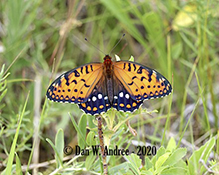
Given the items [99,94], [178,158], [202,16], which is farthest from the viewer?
[202,16]

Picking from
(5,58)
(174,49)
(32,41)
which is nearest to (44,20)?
(32,41)

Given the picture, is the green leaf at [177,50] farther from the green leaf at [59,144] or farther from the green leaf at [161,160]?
the green leaf at [161,160]

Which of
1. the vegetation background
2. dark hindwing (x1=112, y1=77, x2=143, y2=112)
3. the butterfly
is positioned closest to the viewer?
dark hindwing (x1=112, y1=77, x2=143, y2=112)

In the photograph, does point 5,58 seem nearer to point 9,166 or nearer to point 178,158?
point 9,166

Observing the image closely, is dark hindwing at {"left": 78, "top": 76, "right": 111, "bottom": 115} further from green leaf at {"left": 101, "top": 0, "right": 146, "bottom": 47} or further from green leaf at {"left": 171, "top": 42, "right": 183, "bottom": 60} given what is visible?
green leaf at {"left": 171, "top": 42, "right": 183, "bottom": 60}

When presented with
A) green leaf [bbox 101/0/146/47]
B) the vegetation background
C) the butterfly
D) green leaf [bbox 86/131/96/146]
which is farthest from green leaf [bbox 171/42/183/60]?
green leaf [bbox 86/131/96/146]

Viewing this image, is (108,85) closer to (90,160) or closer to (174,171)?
(90,160)

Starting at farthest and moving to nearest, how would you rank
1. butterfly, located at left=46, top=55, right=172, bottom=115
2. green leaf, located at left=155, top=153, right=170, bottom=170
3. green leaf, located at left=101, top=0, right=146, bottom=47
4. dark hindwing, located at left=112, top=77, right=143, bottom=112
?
green leaf, located at left=101, top=0, right=146, bottom=47
butterfly, located at left=46, top=55, right=172, bottom=115
dark hindwing, located at left=112, top=77, right=143, bottom=112
green leaf, located at left=155, top=153, right=170, bottom=170
